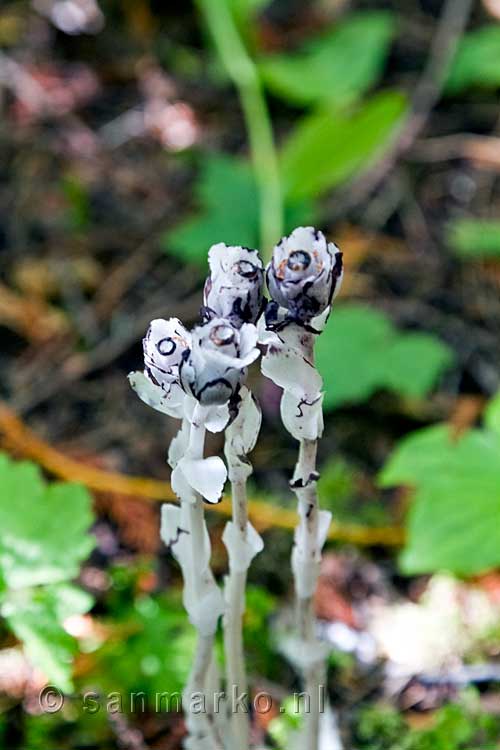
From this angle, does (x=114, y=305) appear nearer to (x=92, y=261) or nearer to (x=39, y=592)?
(x=92, y=261)

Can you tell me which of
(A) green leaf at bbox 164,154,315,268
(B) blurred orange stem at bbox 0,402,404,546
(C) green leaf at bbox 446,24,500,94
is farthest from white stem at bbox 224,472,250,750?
(C) green leaf at bbox 446,24,500,94

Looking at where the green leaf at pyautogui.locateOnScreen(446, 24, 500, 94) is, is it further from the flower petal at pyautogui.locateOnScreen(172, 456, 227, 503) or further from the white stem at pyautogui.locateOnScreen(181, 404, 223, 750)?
the flower petal at pyautogui.locateOnScreen(172, 456, 227, 503)

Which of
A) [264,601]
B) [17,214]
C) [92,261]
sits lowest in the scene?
[264,601]

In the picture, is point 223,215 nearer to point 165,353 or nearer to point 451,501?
point 451,501

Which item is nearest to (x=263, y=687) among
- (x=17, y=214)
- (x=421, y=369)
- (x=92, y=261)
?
(x=421, y=369)

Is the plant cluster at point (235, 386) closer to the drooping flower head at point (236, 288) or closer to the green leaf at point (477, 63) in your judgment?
the drooping flower head at point (236, 288)
